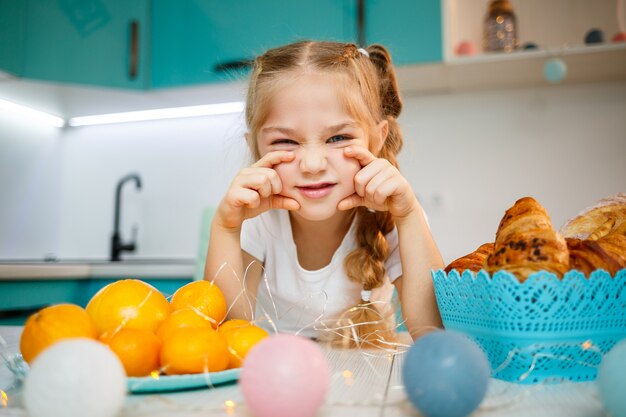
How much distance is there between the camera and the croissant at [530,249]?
1.60 ft

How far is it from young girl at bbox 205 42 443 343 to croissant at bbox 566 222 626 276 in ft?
0.84

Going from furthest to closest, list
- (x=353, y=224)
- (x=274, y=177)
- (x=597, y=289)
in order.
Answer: (x=353, y=224), (x=274, y=177), (x=597, y=289)

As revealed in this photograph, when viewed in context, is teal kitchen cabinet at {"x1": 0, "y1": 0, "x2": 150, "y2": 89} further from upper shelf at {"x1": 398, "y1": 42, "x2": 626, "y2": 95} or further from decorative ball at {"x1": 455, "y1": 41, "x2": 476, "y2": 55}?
decorative ball at {"x1": 455, "y1": 41, "x2": 476, "y2": 55}

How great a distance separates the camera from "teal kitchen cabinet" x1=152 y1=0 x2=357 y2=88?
2051 mm

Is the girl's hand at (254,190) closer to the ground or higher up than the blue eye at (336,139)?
closer to the ground

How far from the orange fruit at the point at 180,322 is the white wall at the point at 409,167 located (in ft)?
4.81

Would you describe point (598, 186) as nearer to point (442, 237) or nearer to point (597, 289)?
point (442, 237)

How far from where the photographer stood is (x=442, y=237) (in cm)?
216

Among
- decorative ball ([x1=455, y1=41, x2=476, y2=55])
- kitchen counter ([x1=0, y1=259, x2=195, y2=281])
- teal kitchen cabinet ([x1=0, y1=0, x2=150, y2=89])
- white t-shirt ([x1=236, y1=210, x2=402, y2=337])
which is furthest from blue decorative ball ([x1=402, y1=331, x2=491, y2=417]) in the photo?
teal kitchen cabinet ([x1=0, y1=0, x2=150, y2=89])

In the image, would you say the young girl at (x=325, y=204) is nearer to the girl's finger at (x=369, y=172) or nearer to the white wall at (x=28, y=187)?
the girl's finger at (x=369, y=172)

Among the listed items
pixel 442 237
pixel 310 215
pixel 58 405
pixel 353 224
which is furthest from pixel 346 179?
pixel 442 237

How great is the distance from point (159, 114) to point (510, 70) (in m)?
1.63

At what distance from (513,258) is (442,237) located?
5.57 feet

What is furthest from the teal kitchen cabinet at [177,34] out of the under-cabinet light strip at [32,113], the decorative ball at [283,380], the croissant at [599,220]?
the decorative ball at [283,380]
